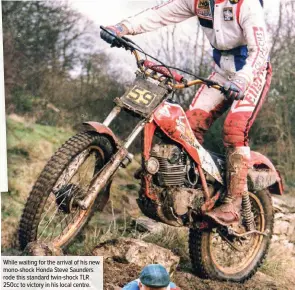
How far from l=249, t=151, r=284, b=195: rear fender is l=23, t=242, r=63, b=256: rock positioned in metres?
1.10

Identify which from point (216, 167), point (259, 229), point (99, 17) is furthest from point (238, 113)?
point (99, 17)

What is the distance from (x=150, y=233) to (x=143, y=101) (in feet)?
3.33

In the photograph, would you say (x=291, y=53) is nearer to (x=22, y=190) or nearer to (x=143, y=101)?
(x=143, y=101)

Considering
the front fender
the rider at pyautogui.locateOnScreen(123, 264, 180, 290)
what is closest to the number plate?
the front fender

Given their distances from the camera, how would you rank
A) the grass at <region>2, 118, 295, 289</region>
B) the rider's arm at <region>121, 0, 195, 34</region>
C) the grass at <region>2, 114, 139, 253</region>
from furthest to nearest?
the grass at <region>2, 114, 139, 253</region>, the grass at <region>2, 118, 295, 289</region>, the rider's arm at <region>121, 0, 195, 34</region>

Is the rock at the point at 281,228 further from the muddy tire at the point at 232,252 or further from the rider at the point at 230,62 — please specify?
the rider at the point at 230,62

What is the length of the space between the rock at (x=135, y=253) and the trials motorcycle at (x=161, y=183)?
6.5 inches

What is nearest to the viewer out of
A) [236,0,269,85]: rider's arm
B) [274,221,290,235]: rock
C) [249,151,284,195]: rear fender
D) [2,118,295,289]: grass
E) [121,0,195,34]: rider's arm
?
[236,0,269,85]: rider's arm

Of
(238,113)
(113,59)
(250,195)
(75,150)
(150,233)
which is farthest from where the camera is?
(113,59)

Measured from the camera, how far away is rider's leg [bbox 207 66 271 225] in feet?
9.54

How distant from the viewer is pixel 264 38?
9.14 ft

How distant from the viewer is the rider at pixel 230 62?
2.80 metres

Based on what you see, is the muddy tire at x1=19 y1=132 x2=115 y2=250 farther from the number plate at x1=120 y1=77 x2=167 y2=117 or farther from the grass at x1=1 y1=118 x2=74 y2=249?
the grass at x1=1 y1=118 x2=74 y2=249

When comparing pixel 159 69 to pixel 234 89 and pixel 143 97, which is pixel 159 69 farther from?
pixel 234 89
